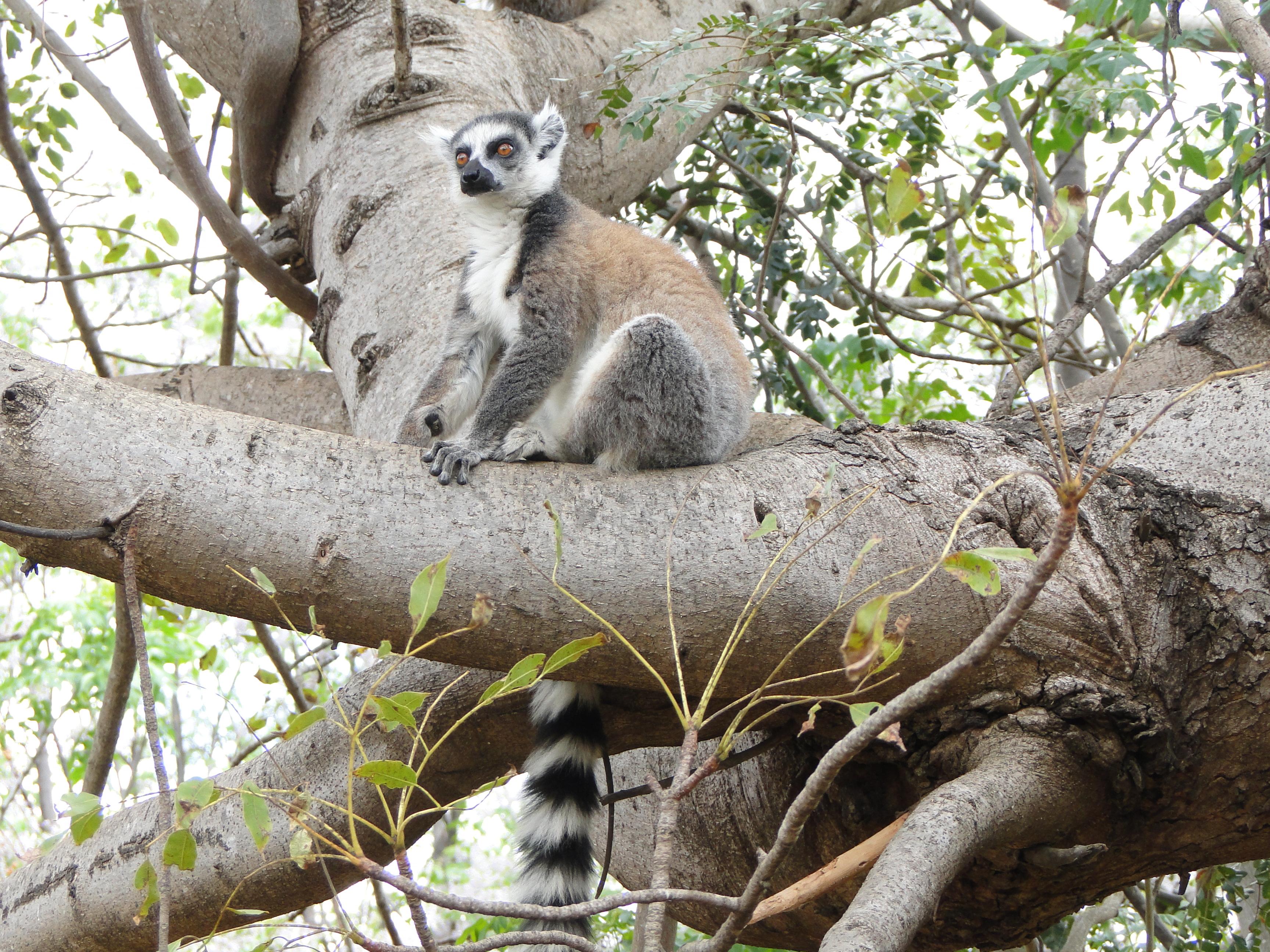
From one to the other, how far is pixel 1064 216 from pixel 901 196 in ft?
0.87

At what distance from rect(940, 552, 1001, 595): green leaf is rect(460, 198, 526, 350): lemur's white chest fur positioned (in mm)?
2310

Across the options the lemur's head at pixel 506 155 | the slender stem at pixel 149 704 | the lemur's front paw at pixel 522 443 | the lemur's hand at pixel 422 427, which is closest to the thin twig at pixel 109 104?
the lemur's head at pixel 506 155

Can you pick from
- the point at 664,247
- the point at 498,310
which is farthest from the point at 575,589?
the point at 664,247

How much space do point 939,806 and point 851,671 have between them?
0.98m

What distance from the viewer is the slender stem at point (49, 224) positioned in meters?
3.77

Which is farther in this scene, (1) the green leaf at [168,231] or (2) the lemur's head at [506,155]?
(1) the green leaf at [168,231]

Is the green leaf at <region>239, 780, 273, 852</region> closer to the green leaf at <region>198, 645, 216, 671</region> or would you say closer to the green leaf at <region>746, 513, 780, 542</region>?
the green leaf at <region>198, 645, 216, 671</region>

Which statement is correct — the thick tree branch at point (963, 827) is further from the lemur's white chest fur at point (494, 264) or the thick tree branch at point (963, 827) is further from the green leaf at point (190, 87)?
the green leaf at point (190, 87)

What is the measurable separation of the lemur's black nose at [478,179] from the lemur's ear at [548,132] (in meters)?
0.33

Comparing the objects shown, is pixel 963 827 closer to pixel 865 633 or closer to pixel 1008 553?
pixel 1008 553

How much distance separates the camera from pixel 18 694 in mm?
9617

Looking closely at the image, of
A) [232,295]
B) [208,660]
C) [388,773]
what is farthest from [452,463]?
[232,295]

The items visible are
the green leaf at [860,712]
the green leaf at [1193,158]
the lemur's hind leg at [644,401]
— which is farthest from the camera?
the green leaf at [1193,158]

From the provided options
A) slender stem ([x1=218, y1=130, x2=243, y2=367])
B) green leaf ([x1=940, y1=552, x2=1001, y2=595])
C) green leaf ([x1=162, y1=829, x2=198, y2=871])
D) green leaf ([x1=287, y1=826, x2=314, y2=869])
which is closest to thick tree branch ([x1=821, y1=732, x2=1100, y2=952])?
green leaf ([x1=940, y1=552, x2=1001, y2=595])
